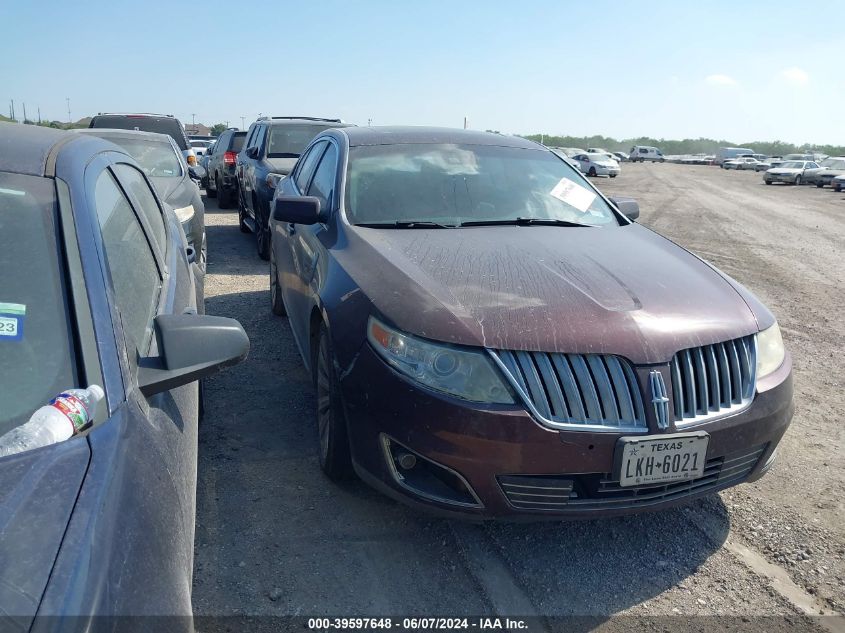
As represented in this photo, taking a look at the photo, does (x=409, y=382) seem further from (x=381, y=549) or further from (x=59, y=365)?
(x=59, y=365)

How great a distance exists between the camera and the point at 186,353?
1.97m

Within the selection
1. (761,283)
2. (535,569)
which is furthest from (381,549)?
(761,283)

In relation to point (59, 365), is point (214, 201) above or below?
below

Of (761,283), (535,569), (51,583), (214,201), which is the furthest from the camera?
(214,201)

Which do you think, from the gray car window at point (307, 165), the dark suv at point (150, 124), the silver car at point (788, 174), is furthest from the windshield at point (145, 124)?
the silver car at point (788, 174)

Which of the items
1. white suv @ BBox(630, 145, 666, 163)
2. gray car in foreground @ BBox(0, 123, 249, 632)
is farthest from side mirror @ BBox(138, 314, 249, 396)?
white suv @ BBox(630, 145, 666, 163)

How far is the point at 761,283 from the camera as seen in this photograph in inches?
343

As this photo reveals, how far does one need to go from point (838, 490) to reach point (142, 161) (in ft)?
24.5

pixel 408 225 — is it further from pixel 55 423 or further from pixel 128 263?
pixel 55 423

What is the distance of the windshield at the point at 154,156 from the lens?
26.6 feet

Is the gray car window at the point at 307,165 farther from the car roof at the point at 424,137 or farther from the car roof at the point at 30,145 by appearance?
the car roof at the point at 30,145

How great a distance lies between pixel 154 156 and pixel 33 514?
7.71 m

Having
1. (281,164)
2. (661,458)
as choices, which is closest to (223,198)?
(281,164)

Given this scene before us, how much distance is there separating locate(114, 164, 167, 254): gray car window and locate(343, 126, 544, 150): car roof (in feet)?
4.44
